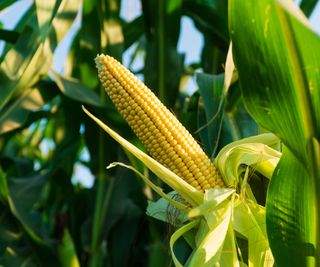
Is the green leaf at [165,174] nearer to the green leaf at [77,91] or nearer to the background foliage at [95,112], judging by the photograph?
the background foliage at [95,112]

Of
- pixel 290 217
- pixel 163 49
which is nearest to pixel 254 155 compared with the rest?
pixel 290 217

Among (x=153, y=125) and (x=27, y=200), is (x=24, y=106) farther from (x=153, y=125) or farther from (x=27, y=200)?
(x=153, y=125)

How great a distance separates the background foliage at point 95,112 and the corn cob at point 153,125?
1.50 feet

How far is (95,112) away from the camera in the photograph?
2.07 m

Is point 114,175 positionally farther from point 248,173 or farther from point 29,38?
point 248,173

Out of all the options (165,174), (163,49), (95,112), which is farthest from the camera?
(163,49)

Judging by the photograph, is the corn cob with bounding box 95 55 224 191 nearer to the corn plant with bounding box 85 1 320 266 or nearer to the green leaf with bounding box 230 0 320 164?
the corn plant with bounding box 85 1 320 266

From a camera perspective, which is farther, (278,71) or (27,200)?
(27,200)

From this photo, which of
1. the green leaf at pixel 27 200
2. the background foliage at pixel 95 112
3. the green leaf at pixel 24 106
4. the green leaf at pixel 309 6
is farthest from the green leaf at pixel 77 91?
the green leaf at pixel 309 6

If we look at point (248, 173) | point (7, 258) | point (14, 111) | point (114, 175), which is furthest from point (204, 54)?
point (248, 173)

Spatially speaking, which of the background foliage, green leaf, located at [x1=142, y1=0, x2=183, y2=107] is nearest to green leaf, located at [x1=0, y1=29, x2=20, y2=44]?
the background foliage

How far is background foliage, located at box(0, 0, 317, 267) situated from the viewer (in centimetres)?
181

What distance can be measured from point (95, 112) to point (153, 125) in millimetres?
930

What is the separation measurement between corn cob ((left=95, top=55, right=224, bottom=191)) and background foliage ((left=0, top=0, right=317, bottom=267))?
46 centimetres
